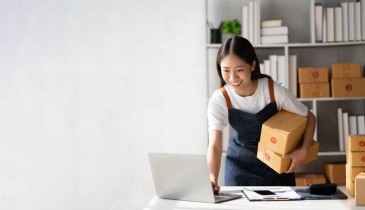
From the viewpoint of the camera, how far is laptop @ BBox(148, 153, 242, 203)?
229cm

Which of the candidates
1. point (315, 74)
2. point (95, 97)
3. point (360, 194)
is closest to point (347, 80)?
point (315, 74)

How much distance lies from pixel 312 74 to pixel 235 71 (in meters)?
1.66

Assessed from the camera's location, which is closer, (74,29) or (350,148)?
(350,148)

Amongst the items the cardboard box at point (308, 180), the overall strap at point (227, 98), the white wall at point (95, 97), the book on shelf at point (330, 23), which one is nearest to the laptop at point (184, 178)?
the overall strap at point (227, 98)

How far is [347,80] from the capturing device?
429 centimetres

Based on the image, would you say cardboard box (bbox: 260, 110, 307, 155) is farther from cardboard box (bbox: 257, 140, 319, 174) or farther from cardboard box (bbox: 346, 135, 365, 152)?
cardboard box (bbox: 346, 135, 365, 152)

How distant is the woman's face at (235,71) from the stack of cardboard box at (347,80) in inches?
65.5

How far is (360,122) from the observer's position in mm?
4316

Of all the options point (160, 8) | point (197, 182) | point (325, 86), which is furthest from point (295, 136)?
point (160, 8)

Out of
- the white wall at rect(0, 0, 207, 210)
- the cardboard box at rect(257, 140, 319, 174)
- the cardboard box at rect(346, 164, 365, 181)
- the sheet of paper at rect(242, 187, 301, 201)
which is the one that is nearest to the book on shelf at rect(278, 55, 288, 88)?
the white wall at rect(0, 0, 207, 210)

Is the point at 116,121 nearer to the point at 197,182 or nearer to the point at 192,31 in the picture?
the point at 192,31

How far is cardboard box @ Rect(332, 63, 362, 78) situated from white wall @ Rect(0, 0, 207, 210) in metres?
1.06

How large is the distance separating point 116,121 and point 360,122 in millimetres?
1937

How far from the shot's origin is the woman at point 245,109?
279 centimetres
